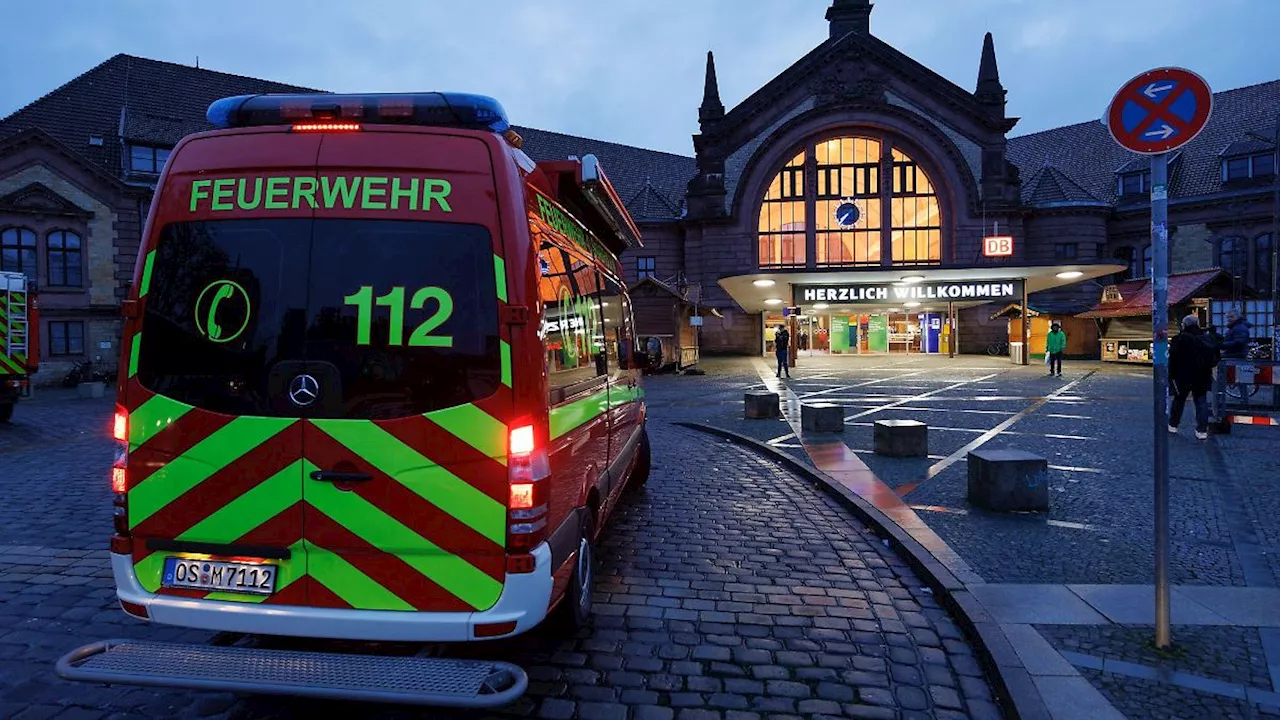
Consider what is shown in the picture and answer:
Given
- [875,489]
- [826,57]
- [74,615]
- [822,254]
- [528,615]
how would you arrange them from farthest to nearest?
[822,254] → [826,57] → [875,489] → [74,615] → [528,615]

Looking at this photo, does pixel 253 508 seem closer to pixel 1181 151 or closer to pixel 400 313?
pixel 400 313

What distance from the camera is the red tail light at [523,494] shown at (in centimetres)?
299

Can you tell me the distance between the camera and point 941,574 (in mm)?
4691

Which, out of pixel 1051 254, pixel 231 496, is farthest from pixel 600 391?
pixel 1051 254

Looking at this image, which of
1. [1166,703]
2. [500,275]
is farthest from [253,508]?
[1166,703]

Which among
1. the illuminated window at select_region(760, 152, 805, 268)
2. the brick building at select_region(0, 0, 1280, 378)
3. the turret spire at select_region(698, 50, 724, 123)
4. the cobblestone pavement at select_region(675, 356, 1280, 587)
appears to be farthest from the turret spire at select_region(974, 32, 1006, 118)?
the cobblestone pavement at select_region(675, 356, 1280, 587)

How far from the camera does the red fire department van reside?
9.78ft

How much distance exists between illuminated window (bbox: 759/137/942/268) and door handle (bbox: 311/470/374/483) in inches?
1660

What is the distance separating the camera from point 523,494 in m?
3.01

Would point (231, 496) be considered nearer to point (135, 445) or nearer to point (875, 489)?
point (135, 445)

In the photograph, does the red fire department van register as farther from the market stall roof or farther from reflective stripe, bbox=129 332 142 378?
the market stall roof

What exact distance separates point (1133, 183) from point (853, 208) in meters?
17.8

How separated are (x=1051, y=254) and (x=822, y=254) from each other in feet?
44.0

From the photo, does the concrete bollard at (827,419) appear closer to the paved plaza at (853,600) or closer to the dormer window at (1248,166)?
the paved plaza at (853,600)
